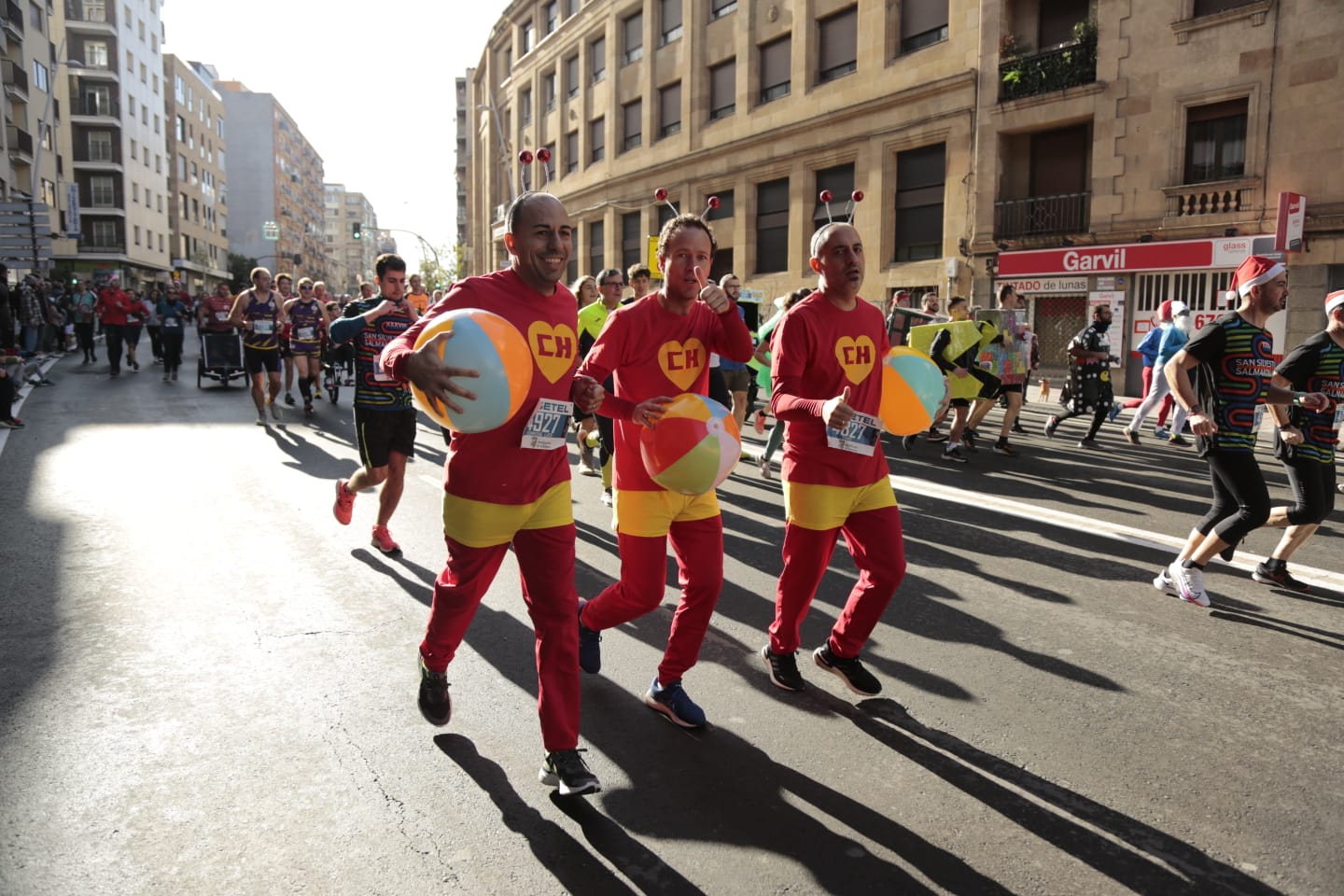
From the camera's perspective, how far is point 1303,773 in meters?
3.31

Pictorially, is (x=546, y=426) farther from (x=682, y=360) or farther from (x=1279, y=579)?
(x=1279, y=579)

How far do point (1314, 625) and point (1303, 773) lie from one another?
2033 millimetres

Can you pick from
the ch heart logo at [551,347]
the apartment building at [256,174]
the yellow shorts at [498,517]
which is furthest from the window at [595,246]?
the apartment building at [256,174]

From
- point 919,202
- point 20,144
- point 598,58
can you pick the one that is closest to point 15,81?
point 20,144

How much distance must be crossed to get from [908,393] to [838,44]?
26.4 metres

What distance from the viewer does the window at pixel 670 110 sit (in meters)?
34.5

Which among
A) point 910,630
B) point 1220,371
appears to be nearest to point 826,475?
point 910,630

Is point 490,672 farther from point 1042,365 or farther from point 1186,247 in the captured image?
point 1042,365

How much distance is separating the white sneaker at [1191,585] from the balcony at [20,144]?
52.6 m

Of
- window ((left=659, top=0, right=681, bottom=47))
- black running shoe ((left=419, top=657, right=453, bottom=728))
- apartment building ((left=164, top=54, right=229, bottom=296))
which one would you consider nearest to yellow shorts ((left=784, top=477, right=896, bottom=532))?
black running shoe ((left=419, top=657, right=453, bottom=728))

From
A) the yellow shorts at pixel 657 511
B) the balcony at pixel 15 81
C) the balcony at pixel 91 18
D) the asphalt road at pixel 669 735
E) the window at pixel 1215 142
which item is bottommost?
the asphalt road at pixel 669 735

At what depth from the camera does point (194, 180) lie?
267 feet

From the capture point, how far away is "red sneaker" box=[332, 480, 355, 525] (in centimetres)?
666

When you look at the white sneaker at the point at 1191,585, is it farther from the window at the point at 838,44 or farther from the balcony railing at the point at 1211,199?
the window at the point at 838,44
